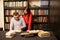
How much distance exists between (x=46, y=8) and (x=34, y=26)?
72 centimetres

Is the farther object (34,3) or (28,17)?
(34,3)

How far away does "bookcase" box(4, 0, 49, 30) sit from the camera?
4564 mm

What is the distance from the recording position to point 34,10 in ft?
15.2

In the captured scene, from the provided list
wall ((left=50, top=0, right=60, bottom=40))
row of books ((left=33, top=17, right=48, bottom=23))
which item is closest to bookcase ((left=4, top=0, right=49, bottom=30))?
row of books ((left=33, top=17, right=48, bottom=23))

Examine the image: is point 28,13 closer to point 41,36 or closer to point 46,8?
point 46,8

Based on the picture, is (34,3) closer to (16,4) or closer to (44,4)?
(44,4)

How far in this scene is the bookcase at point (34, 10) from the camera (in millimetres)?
4564

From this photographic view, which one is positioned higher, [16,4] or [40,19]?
[16,4]

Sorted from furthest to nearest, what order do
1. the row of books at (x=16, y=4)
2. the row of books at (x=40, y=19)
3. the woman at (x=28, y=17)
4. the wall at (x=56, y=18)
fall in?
the row of books at (x=40, y=19) < the row of books at (x=16, y=4) < the woman at (x=28, y=17) < the wall at (x=56, y=18)

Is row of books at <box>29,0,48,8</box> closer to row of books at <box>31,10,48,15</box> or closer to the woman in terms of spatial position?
row of books at <box>31,10,48,15</box>

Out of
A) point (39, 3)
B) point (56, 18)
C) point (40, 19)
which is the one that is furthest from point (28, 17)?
point (56, 18)

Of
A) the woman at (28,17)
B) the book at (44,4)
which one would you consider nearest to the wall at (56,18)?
the woman at (28,17)

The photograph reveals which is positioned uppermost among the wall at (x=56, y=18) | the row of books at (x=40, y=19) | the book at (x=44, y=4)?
the book at (x=44, y=4)

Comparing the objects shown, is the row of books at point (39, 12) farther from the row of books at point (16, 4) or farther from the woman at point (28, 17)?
the row of books at point (16, 4)
